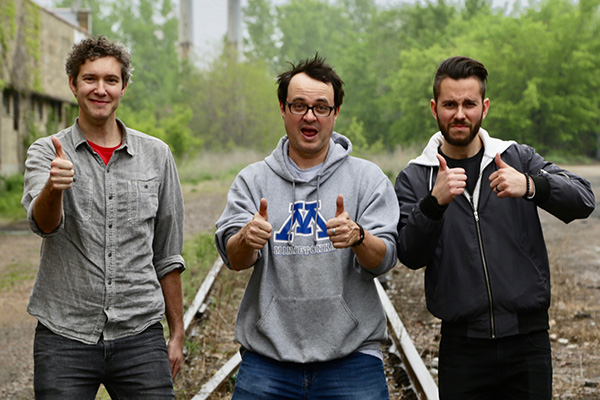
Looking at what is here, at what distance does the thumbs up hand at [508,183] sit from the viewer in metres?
3.18

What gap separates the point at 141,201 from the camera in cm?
346

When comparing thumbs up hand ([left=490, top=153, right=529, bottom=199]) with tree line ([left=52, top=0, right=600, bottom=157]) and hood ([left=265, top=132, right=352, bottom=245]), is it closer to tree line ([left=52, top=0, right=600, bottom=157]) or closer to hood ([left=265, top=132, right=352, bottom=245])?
hood ([left=265, top=132, right=352, bottom=245])

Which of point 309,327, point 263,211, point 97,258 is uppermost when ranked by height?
point 263,211

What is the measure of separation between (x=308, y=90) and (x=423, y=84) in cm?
4826

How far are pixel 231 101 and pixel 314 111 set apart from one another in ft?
166

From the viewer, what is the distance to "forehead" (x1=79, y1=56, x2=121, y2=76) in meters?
3.41

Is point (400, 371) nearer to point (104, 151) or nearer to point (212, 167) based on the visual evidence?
point (104, 151)

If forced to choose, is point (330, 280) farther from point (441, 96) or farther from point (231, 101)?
point (231, 101)

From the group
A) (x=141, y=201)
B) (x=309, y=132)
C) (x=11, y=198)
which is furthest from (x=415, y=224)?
(x=11, y=198)

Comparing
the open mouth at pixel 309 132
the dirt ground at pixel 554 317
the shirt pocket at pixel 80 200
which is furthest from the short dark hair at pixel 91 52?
the dirt ground at pixel 554 317

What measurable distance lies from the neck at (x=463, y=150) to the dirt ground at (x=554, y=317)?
9.00 ft

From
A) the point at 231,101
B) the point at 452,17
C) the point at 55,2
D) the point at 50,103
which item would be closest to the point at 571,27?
the point at 452,17

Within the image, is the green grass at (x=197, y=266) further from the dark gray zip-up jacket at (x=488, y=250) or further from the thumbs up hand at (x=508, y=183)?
the thumbs up hand at (x=508, y=183)

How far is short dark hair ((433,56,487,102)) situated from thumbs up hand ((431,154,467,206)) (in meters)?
0.46
